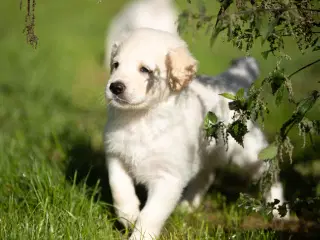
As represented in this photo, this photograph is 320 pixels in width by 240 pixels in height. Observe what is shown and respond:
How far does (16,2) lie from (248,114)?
37.6 feet

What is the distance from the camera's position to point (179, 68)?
3371 mm

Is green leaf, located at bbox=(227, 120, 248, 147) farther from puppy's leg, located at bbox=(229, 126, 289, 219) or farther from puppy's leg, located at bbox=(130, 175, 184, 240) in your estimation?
puppy's leg, located at bbox=(229, 126, 289, 219)

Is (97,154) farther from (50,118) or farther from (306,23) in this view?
(306,23)

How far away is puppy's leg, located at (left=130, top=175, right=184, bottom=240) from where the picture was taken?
10.4 feet

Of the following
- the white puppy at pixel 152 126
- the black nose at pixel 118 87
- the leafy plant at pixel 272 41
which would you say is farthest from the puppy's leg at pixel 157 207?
the leafy plant at pixel 272 41

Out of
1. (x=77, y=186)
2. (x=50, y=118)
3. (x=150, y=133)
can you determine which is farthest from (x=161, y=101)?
(x=50, y=118)

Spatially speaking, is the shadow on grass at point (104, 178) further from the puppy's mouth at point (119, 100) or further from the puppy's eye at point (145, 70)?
the puppy's eye at point (145, 70)

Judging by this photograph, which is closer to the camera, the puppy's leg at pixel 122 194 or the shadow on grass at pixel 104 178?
→ the puppy's leg at pixel 122 194

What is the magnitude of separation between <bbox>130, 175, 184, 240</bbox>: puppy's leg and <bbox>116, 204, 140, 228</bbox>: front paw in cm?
13

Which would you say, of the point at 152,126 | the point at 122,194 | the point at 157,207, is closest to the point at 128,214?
the point at 122,194

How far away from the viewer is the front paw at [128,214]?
3.37 meters

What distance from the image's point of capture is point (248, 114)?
262cm

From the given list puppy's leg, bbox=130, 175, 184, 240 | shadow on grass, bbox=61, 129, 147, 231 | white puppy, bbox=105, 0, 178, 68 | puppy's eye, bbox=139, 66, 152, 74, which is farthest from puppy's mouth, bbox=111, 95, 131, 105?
white puppy, bbox=105, 0, 178, 68

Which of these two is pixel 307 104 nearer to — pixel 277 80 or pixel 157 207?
pixel 277 80
